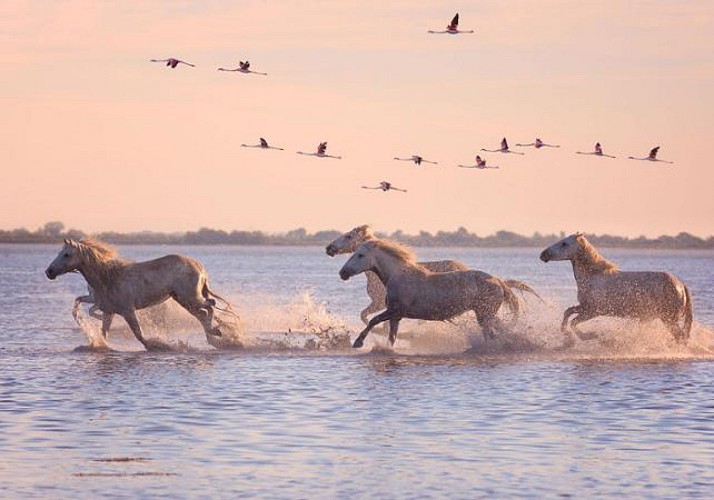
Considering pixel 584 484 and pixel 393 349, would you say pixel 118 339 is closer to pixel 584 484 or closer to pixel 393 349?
pixel 393 349

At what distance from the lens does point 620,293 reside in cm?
2609

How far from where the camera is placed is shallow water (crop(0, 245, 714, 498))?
13.9 m

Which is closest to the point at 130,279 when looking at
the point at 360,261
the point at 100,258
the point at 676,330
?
the point at 100,258

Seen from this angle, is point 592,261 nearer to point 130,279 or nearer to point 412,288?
point 412,288

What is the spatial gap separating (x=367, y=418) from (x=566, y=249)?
9381 mm

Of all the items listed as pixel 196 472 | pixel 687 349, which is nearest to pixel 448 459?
pixel 196 472

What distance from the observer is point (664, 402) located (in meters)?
19.4

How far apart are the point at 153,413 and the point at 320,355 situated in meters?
7.62

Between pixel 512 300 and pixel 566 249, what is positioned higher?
pixel 566 249

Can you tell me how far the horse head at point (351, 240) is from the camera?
27.7 meters

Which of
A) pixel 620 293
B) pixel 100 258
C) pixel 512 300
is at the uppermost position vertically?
pixel 100 258

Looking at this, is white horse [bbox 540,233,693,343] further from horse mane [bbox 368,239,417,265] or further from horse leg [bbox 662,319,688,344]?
horse mane [bbox 368,239,417,265]

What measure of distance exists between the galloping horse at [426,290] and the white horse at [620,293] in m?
1.36

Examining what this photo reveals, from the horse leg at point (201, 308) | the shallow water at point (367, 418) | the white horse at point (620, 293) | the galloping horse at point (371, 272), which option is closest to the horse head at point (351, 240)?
the galloping horse at point (371, 272)
